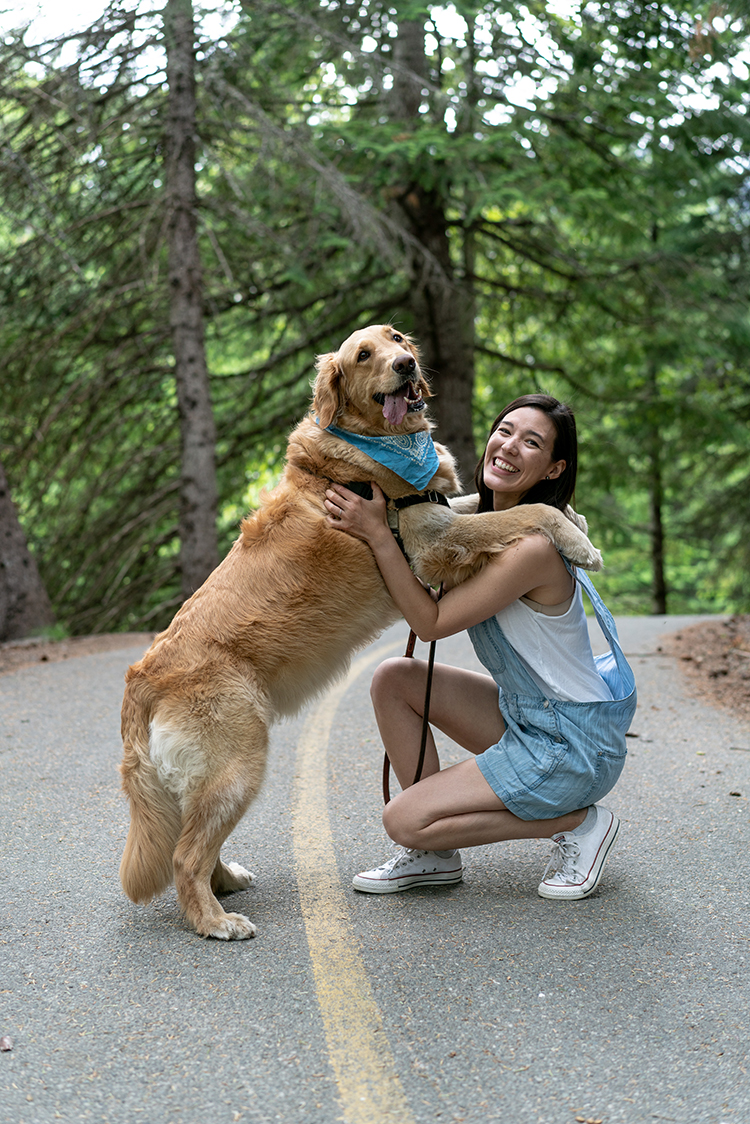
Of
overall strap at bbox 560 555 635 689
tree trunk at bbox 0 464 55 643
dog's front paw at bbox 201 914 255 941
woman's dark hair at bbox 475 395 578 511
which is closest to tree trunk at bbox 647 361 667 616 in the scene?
tree trunk at bbox 0 464 55 643

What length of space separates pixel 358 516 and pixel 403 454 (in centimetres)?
37

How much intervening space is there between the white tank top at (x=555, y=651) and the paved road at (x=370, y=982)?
76 cm

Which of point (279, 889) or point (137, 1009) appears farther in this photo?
point (279, 889)

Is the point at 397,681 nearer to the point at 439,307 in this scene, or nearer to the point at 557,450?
the point at 557,450

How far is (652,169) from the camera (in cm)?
1363

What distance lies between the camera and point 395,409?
12.6ft

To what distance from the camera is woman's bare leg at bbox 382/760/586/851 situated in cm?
339

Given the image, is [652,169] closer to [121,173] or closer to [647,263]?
[647,263]

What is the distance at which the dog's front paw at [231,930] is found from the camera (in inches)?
125

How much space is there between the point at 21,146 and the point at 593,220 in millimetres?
8158

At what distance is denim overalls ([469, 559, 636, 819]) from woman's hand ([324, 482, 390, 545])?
580 millimetres

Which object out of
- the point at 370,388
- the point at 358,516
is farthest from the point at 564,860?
the point at 370,388

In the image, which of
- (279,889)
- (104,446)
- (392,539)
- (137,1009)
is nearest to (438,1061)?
(137,1009)

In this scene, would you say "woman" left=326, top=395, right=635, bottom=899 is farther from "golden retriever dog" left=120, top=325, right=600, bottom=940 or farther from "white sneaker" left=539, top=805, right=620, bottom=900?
"golden retriever dog" left=120, top=325, right=600, bottom=940
